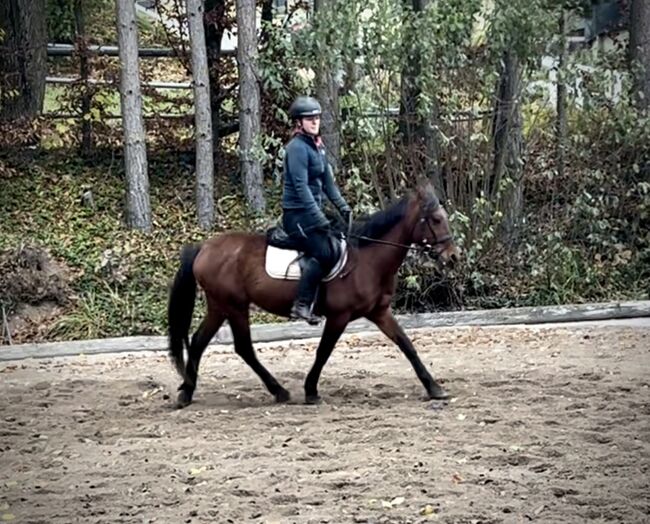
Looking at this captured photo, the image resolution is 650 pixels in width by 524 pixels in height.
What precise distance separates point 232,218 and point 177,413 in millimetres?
7948

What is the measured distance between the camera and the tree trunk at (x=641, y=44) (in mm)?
16422

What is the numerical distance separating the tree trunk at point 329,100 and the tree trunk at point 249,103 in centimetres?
126

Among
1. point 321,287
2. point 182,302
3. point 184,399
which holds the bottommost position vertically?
point 184,399

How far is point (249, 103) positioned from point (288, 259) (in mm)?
7442

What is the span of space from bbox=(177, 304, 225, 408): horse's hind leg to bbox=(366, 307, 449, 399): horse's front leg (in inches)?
50.5

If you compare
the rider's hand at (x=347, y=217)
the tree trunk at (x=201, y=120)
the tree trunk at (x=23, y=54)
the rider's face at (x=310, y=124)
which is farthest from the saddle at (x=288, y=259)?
the tree trunk at (x=23, y=54)

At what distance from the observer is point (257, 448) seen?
8156 millimetres

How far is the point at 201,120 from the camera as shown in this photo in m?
16.8

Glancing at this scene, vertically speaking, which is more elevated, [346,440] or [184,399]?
[346,440]

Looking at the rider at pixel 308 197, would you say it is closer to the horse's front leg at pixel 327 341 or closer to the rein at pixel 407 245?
the horse's front leg at pixel 327 341

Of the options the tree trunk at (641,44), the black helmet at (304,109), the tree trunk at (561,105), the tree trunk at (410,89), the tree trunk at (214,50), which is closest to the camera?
the black helmet at (304,109)

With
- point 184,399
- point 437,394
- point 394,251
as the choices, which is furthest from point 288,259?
point 437,394

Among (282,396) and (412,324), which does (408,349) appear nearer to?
(282,396)

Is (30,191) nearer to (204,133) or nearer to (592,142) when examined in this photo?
(204,133)
